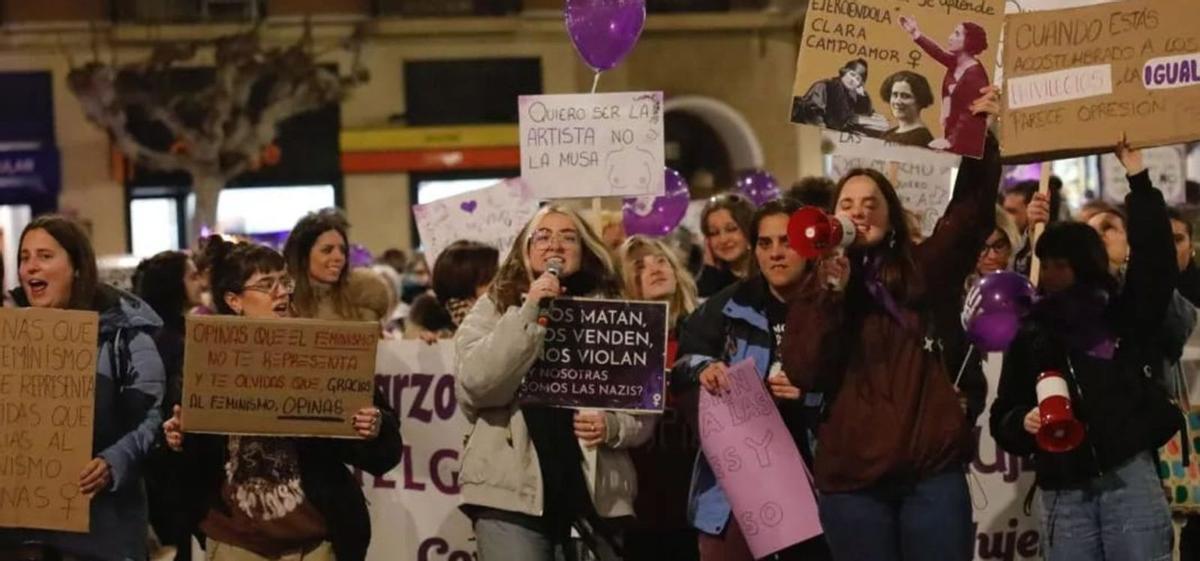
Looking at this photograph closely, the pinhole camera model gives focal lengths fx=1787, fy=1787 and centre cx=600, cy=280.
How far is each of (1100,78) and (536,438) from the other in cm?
216

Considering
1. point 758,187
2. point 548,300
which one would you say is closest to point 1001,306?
point 548,300

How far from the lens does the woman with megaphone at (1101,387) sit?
17.9 feet

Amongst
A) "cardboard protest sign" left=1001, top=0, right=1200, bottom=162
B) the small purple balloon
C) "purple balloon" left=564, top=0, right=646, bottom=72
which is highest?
"purple balloon" left=564, top=0, right=646, bottom=72

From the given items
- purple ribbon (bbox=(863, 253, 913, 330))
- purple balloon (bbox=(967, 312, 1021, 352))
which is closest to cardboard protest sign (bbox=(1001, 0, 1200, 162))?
purple balloon (bbox=(967, 312, 1021, 352))

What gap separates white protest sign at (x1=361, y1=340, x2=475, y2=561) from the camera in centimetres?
742

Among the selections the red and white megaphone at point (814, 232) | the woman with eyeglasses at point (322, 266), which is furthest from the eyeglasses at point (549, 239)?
the woman with eyeglasses at point (322, 266)

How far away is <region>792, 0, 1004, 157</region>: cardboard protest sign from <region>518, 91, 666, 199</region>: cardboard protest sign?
104cm

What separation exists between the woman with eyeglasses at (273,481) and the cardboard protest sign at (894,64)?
1.76 metres

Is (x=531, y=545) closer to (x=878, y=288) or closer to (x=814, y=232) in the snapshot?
(x=878, y=288)

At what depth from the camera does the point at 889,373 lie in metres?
5.21

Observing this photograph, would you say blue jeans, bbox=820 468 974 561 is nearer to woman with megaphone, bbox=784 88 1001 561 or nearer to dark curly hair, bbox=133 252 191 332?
woman with megaphone, bbox=784 88 1001 561

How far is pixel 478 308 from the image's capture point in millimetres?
6027

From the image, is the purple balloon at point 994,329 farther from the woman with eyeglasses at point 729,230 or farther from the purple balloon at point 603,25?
the purple balloon at point 603,25

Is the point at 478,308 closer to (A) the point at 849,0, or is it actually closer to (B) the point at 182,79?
(A) the point at 849,0
